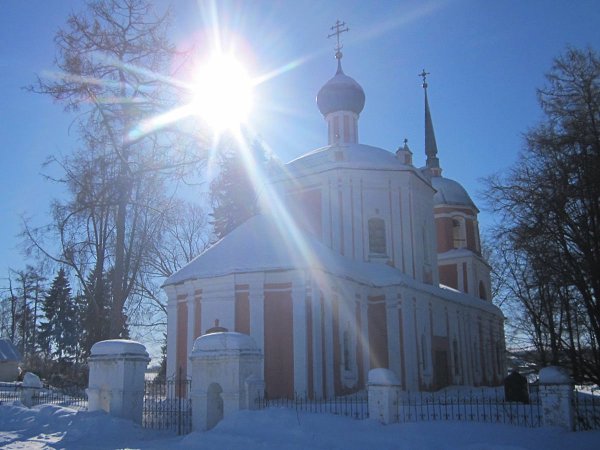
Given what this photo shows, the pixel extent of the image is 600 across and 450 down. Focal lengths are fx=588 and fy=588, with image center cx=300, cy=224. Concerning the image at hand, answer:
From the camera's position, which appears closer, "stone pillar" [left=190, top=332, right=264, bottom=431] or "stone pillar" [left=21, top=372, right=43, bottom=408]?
"stone pillar" [left=190, top=332, right=264, bottom=431]

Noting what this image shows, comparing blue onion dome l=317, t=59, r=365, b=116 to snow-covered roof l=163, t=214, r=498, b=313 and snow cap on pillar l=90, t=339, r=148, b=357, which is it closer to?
snow-covered roof l=163, t=214, r=498, b=313

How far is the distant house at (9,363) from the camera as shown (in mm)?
36312

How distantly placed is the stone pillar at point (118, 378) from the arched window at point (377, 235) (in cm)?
1083

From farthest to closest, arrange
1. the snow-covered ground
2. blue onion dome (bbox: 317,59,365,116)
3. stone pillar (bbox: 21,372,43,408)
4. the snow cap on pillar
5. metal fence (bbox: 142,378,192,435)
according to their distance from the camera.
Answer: blue onion dome (bbox: 317,59,365,116) < stone pillar (bbox: 21,372,43,408) < the snow cap on pillar < metal fence (bbox: 142,378,192,435) < the snow-covered ground

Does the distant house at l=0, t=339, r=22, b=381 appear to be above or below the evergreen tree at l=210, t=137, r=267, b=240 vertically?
below

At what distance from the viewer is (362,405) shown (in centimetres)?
1394

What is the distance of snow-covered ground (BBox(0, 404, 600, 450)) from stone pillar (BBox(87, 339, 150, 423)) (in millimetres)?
694

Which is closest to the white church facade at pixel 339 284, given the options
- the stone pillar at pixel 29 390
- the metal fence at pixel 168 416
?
the metal fence at pixel 168 416

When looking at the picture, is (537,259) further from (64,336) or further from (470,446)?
(64,336)

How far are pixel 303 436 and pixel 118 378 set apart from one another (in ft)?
17.3

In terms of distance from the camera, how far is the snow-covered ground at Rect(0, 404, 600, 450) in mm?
10375

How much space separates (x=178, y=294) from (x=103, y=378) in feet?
19.4

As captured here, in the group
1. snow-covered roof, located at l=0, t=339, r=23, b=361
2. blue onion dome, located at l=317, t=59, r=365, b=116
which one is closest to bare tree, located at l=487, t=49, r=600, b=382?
blue onion dome, located at l=317, t=59, r=365, b=116

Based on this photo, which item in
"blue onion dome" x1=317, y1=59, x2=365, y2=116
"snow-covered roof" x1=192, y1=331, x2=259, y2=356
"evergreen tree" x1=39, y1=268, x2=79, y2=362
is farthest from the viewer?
"evergreen tree" x1=39, y1=268, x2=79, y2=362
